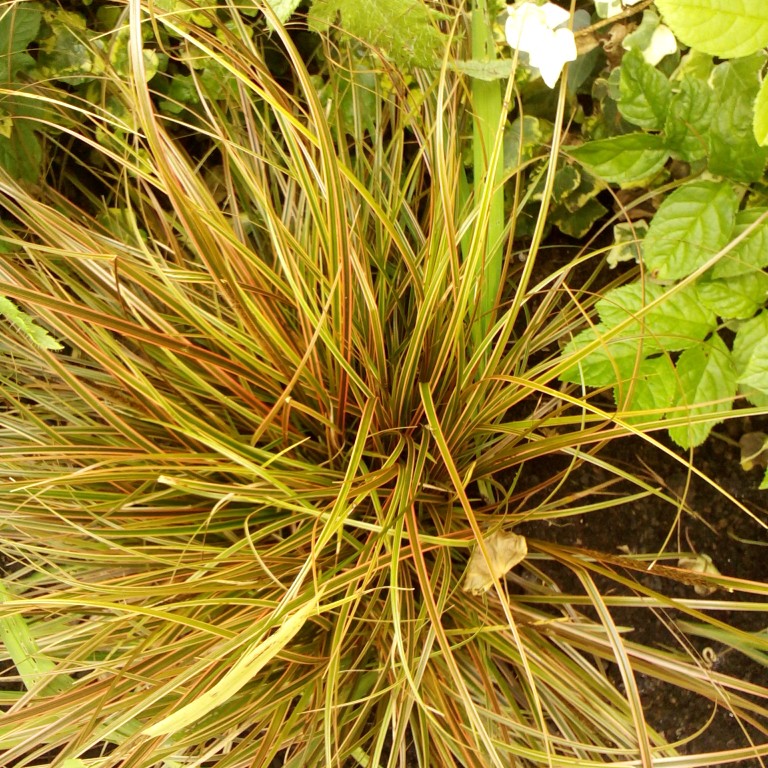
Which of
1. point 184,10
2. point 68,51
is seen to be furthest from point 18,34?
point 184,10

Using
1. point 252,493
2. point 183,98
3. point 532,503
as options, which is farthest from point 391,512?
point 183,98

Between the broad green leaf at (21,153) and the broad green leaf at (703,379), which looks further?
the broad green leaf at (21,153)

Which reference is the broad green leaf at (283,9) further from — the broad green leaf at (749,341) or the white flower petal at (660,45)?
the broad green leaf at (749,341)

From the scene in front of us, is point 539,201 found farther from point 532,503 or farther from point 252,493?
point 252,493

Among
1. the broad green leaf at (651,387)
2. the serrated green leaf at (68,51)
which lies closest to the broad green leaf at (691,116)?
the broad green leaf at (651,387)

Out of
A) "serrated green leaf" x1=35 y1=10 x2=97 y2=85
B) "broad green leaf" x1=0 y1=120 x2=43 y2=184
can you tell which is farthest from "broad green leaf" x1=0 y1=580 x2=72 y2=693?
"serrated green leaf" x1=35 y1=10 x2=97 y2=85

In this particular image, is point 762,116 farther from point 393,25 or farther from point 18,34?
point 18,34
